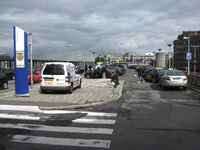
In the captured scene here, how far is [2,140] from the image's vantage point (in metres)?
4.56

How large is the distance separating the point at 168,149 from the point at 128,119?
247 centimetres

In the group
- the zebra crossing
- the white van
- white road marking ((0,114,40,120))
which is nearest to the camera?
the zebra crossing

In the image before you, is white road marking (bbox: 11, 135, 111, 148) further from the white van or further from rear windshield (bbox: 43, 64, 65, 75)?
rear windshield (bbox: 43, 64, 65, 75)

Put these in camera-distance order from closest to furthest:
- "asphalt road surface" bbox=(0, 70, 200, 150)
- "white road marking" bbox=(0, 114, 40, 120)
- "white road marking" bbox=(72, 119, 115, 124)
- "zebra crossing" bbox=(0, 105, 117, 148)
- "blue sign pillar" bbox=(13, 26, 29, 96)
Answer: "asphalt road surface" bbox=(0, 70, 200, 150), "zebra crossing" bbox=(0, 105, 117, 148), "white road marking" bbox=(72, 119, 115, 124), "white road marking" bbox=(0, 114, 40, 120), "blue sign pillar" bbox=(13, 26, 29, 96)

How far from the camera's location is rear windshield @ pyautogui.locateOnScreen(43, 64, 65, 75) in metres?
11.2

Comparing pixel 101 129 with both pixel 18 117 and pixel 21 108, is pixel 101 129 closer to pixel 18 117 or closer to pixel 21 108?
pixel 18 117

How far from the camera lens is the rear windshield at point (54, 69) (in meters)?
11.2

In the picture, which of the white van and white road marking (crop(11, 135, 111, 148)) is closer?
white road marking (crop(11, 135, 111, 148))

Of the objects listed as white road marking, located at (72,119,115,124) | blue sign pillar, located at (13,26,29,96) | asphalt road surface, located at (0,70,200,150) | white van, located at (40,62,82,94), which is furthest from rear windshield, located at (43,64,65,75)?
white road marking, located at (72,119,115,124)

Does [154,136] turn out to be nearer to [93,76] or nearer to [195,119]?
[195,119]

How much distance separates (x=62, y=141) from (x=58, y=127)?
1179mm

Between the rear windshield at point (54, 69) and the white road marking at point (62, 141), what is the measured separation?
6.61 m

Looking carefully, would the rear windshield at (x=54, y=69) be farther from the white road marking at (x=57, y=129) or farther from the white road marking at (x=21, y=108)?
the white road marking at (x=57, y=129)

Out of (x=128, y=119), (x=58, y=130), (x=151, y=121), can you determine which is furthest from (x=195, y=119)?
(x=58, y=130)
